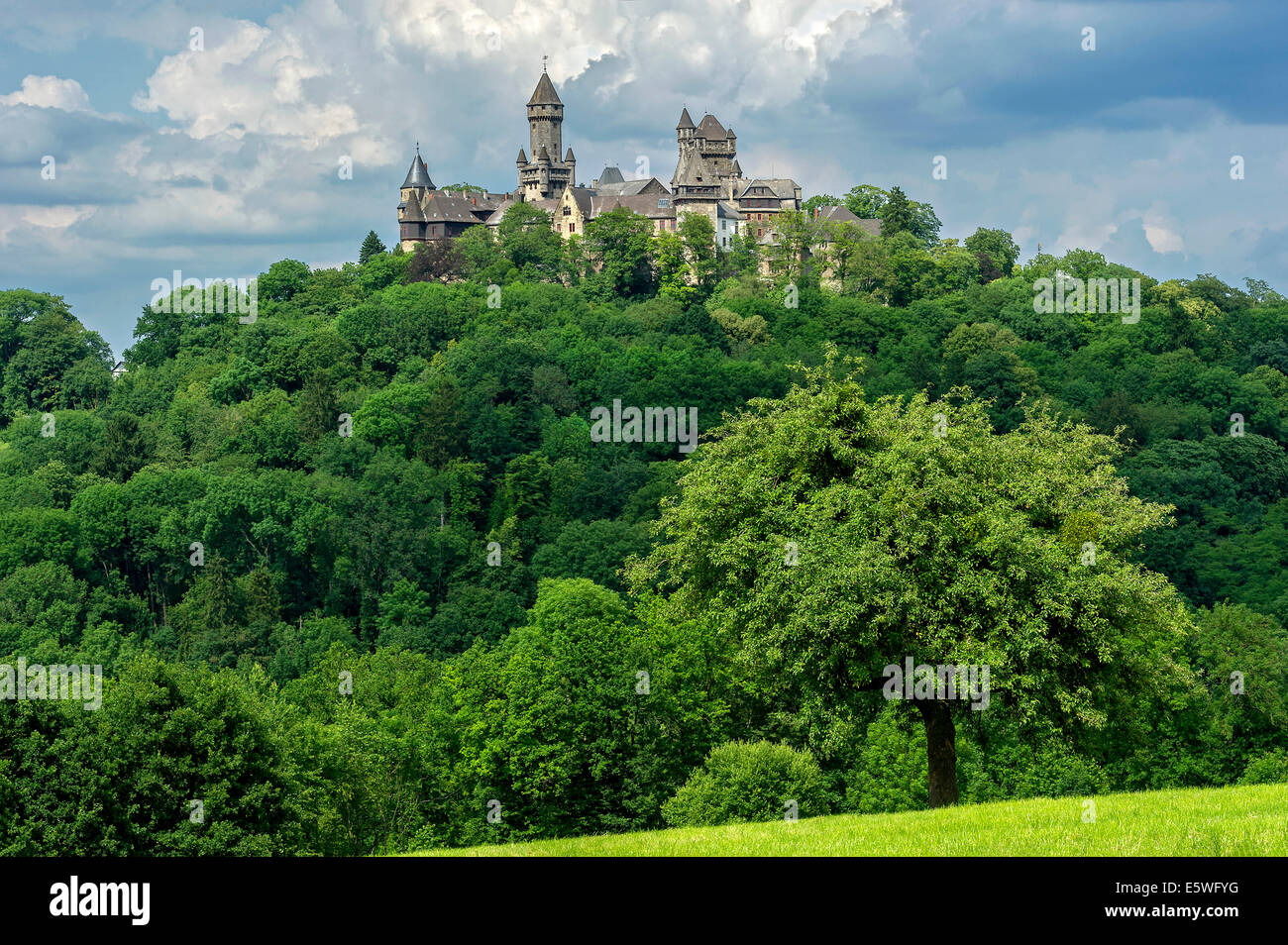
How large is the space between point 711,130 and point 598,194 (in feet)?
45.3

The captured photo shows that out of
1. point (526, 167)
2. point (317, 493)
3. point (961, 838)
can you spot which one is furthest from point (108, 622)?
point (526, 167)

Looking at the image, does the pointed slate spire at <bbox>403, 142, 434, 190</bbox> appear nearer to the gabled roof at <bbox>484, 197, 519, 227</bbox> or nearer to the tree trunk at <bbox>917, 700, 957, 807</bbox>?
the gabled roof at <bbox>484, 197, 519, 227</bbox>

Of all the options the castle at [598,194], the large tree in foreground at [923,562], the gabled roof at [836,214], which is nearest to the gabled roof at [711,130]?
the castle at [598,194]

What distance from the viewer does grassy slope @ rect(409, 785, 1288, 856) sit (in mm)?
17797

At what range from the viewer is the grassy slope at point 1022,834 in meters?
17.8

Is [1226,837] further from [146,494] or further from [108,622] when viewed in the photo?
[146,494]

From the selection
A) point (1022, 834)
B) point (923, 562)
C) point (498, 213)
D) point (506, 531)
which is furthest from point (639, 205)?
point (1022, 834)

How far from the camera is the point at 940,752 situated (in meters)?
30.6

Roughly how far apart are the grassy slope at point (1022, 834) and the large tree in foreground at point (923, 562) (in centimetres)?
474

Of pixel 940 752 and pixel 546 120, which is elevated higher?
pixel 546 120

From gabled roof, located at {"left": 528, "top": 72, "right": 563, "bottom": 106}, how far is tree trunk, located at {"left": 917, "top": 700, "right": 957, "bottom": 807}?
139775 mm

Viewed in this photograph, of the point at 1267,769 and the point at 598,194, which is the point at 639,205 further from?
the point at 1267,769

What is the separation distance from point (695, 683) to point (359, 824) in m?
12.1

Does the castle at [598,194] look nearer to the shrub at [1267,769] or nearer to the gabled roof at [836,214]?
the gabled roof at [836,214]
